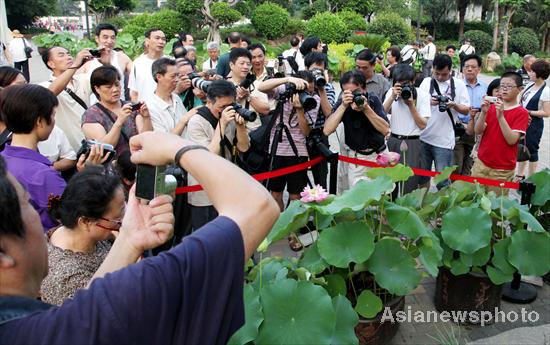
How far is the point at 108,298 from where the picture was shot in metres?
0.91

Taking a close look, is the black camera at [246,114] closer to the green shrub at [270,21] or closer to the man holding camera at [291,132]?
the man holding camera at [291,132]

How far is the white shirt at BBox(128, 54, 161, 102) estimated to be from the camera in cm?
528

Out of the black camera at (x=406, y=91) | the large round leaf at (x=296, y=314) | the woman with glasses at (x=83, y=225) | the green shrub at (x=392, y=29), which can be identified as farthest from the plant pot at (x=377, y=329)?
the green shrub at (x=392, y=29)

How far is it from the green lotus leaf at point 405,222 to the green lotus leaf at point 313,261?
463 mm

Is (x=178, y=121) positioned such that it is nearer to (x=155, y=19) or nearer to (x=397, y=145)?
(x=397, y=145)

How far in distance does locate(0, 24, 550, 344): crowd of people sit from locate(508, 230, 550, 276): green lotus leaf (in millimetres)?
1371

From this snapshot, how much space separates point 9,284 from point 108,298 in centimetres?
24

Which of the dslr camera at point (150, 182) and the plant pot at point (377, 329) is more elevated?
the dslr camera at point (150, 182)

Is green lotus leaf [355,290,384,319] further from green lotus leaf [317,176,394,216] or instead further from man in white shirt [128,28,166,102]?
man in white shirt [128,28,166,102]

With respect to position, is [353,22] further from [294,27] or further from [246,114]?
[246,114]

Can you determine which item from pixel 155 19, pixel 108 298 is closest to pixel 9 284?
pixel 108 298

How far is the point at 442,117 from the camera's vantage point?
15.6 ft

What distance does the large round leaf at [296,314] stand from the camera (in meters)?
2.19

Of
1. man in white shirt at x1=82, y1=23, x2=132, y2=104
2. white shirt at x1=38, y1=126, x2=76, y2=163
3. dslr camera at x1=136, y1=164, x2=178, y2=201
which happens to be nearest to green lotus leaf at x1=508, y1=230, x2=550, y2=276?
dslr camera at x1=136, y1=164, x2=178, y2=201
